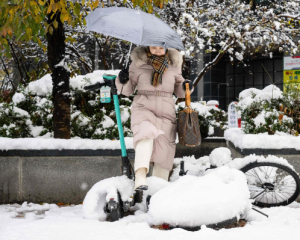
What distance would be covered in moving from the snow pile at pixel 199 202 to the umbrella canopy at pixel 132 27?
1507 mm

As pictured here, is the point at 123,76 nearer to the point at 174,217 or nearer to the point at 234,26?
the point at 174,217

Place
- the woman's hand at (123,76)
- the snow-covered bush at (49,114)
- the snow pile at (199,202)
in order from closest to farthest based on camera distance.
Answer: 1. the snow pile at (199,202)
2. the woman's hand at (123,76)
3. the snow-covered bush at (49,114)

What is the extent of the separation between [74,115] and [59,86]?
0.85 m

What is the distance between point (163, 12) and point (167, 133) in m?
7.78

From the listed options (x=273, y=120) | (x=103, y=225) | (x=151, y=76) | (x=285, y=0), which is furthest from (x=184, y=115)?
(x=285, y=0)

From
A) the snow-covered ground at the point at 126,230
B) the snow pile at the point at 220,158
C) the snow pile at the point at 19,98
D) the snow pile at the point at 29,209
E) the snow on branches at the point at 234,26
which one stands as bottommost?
the snow pile at the point at 29,209

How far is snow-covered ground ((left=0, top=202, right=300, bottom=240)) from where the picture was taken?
2.91 m

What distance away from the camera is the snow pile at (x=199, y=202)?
302 cm

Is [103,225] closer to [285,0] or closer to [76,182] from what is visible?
[76,182]

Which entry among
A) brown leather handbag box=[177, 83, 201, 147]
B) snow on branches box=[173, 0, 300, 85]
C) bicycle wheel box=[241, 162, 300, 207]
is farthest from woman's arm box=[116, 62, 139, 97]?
snow on branches box=[173, 0, 300, 85]

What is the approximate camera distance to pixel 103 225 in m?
3.20

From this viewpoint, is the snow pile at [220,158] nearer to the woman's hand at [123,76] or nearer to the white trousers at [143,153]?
the white trousers at [143,153]

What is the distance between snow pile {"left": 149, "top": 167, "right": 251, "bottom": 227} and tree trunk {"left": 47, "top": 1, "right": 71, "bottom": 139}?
98.6 inches

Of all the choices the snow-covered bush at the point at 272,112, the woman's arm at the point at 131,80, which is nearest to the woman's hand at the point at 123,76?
the woman's arm at the point at 131,80
